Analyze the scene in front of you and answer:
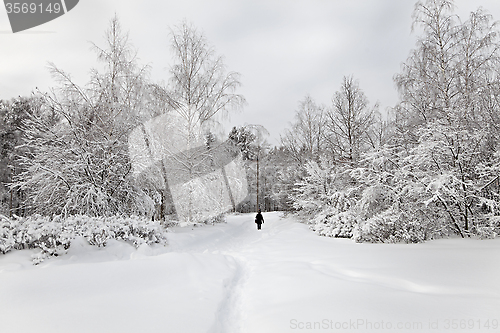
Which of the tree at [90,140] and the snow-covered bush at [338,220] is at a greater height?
the tree at [90,140]

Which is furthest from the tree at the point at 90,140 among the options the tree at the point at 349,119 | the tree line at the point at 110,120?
the tree at the point at 349,119

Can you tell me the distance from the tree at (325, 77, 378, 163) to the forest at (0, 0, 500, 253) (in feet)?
0.21

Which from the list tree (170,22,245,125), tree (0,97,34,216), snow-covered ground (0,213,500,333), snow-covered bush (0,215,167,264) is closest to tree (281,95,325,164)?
tree (170,22,245,125)

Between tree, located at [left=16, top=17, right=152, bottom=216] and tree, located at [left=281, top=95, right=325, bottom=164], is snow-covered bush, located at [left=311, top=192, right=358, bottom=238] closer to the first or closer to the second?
tree, located at [left=281, top=95, right=325, bottom=164]

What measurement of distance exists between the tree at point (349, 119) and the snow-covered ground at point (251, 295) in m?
8.87

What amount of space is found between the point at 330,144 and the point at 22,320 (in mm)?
14144

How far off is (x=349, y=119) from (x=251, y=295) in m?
12.0

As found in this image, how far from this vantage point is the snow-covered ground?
8.33 ft

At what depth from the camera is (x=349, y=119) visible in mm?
13578

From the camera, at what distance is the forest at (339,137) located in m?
6.87

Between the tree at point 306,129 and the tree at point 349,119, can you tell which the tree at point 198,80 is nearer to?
the tree at point 349,119

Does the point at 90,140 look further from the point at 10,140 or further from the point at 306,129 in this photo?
the point at 10,140

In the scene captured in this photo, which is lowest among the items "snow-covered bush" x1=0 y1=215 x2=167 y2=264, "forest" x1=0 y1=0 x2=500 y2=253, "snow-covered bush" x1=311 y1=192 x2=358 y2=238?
"snow-covered bush" x1=311 y1=192 x2=358 y2=238

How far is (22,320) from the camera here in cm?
243
